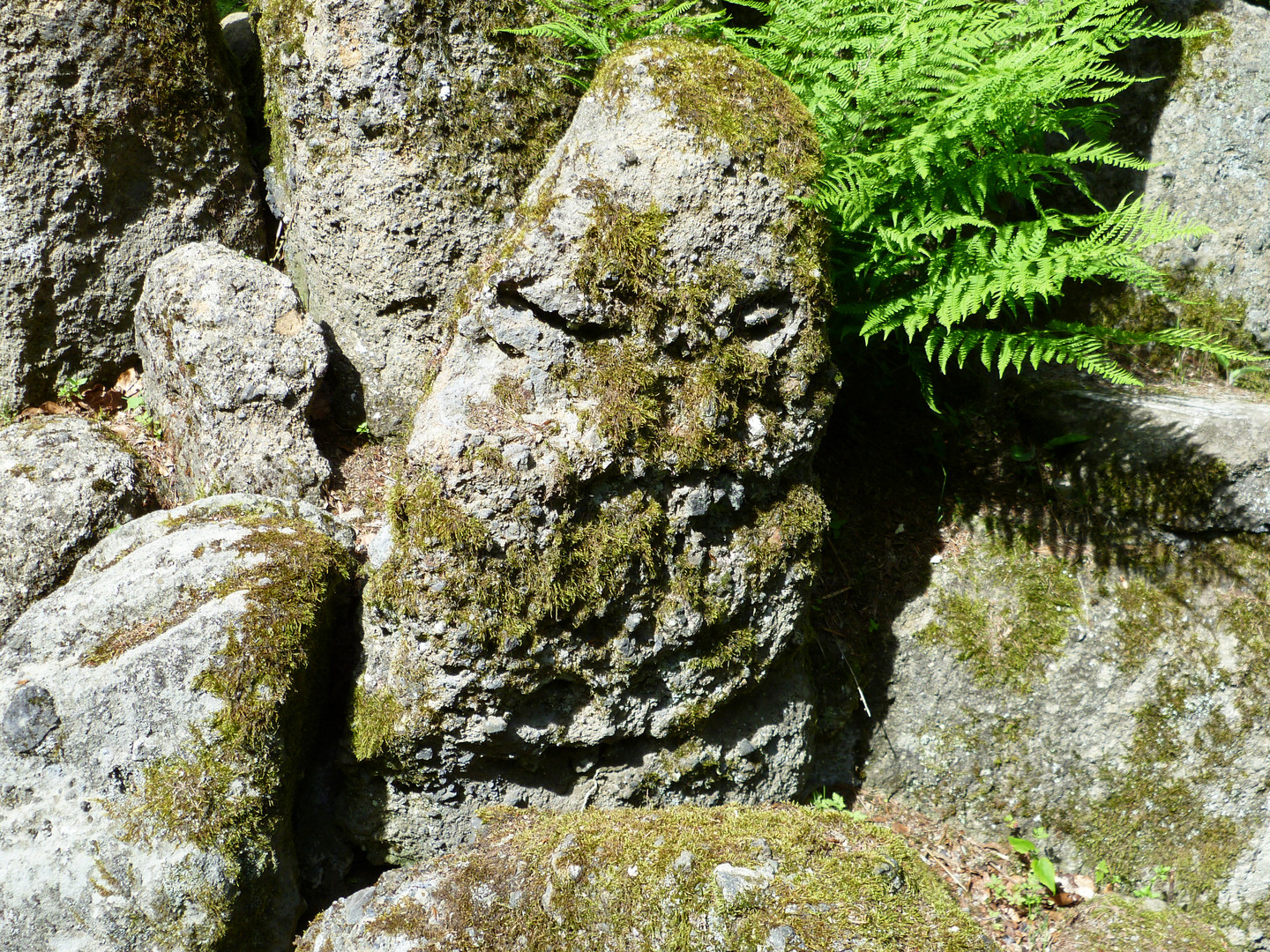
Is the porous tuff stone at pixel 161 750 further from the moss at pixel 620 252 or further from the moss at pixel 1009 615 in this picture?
the moss at pixel 1009 615

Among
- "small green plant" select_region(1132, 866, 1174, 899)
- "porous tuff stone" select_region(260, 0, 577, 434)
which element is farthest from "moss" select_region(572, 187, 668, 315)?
"small green plant" select_region(1132, 866, 1174, 899)

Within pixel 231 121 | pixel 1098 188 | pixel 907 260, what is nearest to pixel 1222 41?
pixel 1098 188

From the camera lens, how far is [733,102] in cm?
365

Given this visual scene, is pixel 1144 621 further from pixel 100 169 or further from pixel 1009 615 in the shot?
pixel 100 169

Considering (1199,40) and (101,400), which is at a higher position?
(1199,40)

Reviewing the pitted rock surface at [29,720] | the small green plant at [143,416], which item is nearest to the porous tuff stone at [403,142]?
the small green plant at [143,416]

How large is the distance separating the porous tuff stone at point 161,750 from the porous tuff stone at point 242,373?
758mm

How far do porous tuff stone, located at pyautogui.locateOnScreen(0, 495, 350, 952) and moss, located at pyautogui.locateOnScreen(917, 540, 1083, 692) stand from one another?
3160 mm

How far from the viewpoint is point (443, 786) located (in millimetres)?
3838

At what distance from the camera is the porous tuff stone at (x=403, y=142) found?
14.2ft

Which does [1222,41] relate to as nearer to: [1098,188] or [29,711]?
[1098,188]

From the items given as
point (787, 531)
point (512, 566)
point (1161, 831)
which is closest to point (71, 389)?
point (512, 566)

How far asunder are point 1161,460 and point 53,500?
5.66 m

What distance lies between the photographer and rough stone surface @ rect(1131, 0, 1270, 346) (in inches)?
208
